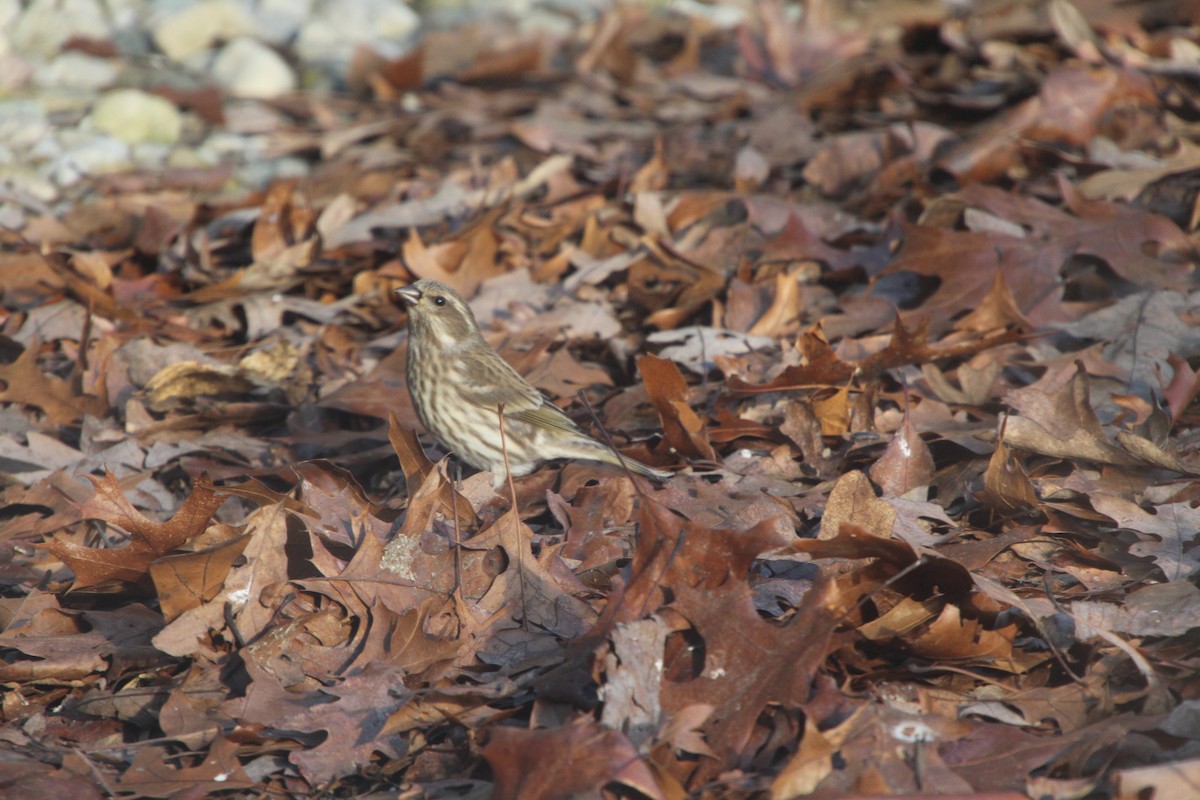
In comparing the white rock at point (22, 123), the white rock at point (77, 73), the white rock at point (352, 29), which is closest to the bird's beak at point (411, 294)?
the white rock at point (22, 123)

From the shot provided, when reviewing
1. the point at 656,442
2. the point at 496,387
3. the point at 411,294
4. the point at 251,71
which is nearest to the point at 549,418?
the point at 496,387

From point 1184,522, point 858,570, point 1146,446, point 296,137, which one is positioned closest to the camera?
point 858,570

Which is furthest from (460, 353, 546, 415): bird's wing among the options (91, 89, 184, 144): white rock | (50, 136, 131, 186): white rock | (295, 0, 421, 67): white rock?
(295, 0, 421, 67): white rock

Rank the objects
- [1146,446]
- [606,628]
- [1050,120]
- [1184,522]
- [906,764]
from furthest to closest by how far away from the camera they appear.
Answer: [1050,120] → [1146,446] → [1184,522] → [606,628] → [906,764]

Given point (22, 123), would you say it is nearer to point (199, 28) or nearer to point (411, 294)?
point (199, 28)

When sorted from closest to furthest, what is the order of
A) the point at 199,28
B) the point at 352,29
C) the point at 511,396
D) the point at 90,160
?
the point at 511,396 → the point at 90,160 → the point at 199,28 → the point at 352,29

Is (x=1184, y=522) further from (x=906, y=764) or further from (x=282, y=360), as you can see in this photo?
(x=282, y=360)

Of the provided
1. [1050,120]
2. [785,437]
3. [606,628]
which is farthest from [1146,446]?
[1050,120]
